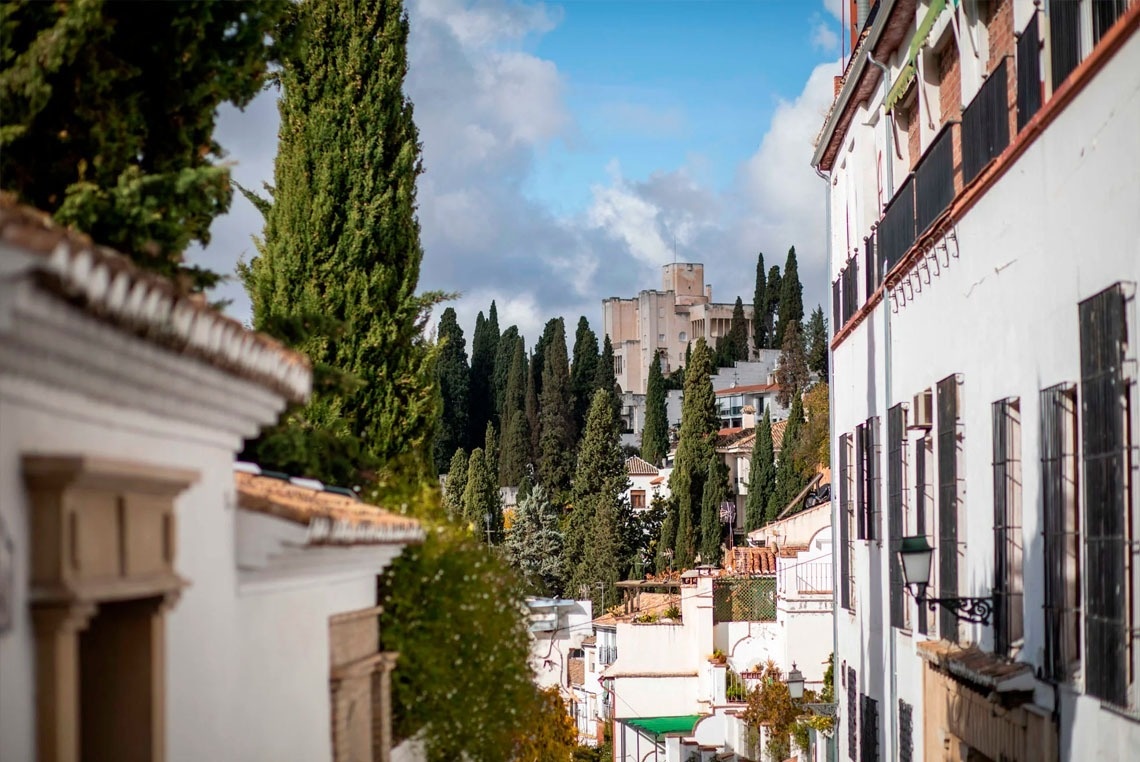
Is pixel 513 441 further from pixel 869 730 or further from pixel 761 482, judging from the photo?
pixel 869 730

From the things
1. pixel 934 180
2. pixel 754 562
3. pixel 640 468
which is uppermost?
pixel 934 180

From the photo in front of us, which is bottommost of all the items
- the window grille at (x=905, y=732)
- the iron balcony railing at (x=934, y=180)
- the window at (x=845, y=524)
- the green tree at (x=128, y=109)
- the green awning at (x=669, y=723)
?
the green awning at (x=669, y=723)

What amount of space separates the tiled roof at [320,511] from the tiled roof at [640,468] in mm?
81114

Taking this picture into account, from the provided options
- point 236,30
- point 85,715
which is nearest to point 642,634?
point 236,30

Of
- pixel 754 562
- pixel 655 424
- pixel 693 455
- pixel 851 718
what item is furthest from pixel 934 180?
pixel 655 424

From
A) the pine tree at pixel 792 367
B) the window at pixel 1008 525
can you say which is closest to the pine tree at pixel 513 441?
the pine tree at pixel 792 367

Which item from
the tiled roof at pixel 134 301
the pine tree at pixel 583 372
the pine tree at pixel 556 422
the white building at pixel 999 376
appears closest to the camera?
the tiled roof at pixel 134 301

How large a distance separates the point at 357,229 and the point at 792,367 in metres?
86.9

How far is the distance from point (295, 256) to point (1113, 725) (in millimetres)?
8482

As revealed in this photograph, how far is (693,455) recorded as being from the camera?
72.8m

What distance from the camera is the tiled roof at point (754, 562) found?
41375 millimetres

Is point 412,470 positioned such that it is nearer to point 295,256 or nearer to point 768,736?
point 295,256

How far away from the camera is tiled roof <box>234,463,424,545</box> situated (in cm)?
609

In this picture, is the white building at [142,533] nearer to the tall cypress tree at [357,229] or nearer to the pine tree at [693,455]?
the tall cypress tree at [357,229]
